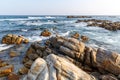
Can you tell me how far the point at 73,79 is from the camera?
856 cm

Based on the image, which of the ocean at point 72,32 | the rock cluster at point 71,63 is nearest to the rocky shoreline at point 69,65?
the rock cluster at point 71,63

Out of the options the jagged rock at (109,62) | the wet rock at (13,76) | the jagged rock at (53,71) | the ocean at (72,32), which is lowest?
the ocean at (72,32)

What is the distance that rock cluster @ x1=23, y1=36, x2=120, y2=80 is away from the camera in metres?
8.54

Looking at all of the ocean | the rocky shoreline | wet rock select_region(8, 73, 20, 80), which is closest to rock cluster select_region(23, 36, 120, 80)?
the rocky shoreline

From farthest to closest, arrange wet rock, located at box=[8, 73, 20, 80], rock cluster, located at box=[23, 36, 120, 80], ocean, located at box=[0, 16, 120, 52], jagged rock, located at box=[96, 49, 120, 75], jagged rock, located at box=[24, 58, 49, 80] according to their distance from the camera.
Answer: ocean, located at box=[0, 16, 120, 52]
wet rock, located at box=[8, 73, 20, 80]
jagged rock, located at box=[96, 49, 120, 75]
rock cluster, located at box=[23, 36, 120, 80]
jagged rock, located at box=[24, 58, 49, 80]

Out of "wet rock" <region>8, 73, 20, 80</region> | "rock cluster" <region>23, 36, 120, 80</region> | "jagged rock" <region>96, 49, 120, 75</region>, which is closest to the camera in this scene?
"rock cluster" <region>23, 36, 120, 80</region>

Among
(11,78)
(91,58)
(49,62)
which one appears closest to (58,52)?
→ (91,58)

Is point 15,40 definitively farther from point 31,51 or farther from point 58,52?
point 58,52

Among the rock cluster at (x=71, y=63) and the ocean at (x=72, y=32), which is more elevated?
the rock cluster at (x=71, y=63)

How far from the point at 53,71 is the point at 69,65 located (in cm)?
93

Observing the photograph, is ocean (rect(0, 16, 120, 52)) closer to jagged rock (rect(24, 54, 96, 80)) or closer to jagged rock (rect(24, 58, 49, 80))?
jagged rock (rect(24, 54, 96, 80))

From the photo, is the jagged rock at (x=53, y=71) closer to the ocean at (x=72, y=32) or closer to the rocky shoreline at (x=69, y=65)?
the rocky shoreline at (x=69, y=65)

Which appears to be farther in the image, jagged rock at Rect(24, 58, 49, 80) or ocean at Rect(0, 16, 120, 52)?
ocean at Rect(0, 16, 120, 52)

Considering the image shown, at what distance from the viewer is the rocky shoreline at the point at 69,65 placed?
28.1 ft
